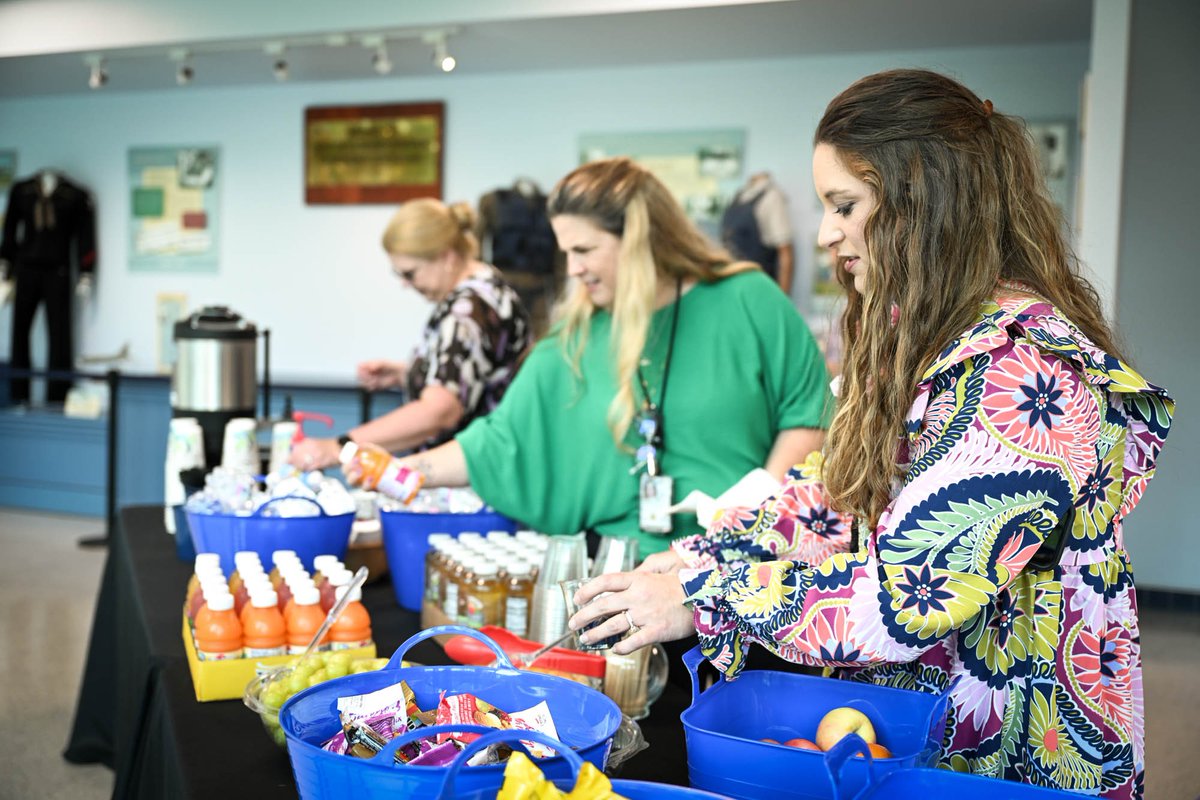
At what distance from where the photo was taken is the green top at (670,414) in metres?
2.50

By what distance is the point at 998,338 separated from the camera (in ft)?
3.82

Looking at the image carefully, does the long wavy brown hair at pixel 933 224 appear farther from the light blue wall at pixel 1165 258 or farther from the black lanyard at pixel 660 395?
the light blue wall at pixel 1165 258

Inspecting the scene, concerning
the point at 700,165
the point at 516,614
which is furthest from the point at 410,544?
the point at 700,165

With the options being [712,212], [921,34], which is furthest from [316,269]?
[921,34]

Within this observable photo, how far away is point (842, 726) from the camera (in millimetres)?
1203

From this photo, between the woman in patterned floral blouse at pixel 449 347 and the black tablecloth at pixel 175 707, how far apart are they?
30.9 inches

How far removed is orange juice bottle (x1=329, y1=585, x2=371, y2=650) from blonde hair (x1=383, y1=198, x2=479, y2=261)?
2156 mm

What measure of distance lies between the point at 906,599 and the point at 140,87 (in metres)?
8.74

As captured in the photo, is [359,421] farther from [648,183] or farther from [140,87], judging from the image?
[648,183]

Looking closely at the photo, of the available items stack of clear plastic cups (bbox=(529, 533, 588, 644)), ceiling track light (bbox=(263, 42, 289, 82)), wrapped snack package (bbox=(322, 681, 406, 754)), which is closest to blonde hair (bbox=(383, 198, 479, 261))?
stack of clear plastic cups (bbox=(529, 533, 588, 644))

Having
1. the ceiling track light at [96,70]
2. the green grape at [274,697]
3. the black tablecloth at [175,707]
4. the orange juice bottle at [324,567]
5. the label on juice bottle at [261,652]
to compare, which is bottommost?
the black tablecloth at [175,707]

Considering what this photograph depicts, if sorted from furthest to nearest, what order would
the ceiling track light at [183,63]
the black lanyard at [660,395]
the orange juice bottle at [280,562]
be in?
the ceiling track light at [183,63] → the black lanyard at [660,395] → the orange juice bottle at [280,562]

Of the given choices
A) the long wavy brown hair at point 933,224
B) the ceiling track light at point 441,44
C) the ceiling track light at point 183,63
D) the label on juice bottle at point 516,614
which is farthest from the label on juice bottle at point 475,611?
the ceiling track light at point 183,63

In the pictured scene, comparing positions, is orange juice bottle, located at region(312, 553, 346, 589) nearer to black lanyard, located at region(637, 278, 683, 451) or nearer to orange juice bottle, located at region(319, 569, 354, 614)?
orange juice bottle, located at region(319, 569, 354, 614)
